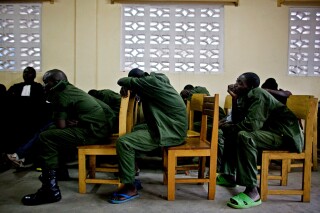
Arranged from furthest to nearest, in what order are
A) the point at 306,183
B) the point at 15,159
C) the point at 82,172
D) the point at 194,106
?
1. the point at 15,159
2. the point at 194,106
3. the point at 82,172
4. the point at 306,183

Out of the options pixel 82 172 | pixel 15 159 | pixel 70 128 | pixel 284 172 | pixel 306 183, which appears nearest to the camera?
pixel 306 183

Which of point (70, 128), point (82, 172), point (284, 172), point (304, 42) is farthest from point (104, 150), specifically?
point (304, 42)

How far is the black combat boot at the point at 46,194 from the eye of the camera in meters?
2.22

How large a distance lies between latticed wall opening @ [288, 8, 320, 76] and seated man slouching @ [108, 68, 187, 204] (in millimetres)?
3250

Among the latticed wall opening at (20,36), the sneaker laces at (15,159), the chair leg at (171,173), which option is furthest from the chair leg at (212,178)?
the latticed wall opening at (20,36)

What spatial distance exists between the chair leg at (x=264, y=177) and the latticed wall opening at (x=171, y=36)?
276cm

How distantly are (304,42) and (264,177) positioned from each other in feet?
11.0

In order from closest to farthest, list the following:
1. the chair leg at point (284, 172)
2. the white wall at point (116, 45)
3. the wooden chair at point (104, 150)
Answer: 1. the wooden chair at point (104, 150)
2. the chair leg at point (284, 172)
3. the white wall at point (116, 45)

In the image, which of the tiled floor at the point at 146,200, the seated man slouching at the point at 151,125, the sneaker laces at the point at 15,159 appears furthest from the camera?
the sneaker laces at the point at 15,159

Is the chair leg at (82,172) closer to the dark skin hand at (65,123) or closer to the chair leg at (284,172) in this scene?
the dark skin hand at (65,123)

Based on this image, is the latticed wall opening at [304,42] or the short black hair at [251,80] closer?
the short black hair at [251,80]

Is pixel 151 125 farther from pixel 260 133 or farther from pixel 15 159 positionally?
pixel 15 159

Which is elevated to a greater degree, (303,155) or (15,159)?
(303,155)

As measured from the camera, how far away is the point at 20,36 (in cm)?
488
